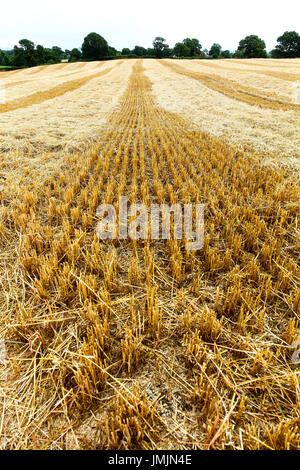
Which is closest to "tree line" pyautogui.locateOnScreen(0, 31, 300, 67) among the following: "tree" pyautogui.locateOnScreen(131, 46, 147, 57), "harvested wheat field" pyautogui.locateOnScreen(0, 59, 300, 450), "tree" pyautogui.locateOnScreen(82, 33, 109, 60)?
"tree" pyautogui.locateOnScreen(82, 33, 109, 60)

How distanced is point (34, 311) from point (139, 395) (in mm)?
1318

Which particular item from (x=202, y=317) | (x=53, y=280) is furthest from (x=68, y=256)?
(x=202, y=317)

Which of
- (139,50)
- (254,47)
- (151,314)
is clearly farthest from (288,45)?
(151,314)

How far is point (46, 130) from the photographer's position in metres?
8.08

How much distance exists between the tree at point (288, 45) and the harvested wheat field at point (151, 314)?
97306 mm

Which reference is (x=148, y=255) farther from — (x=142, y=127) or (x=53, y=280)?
(x=142, y=127)

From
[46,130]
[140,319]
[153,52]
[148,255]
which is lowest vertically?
[140,319]

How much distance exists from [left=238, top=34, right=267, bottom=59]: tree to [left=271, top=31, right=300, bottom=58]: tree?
20.5 feet

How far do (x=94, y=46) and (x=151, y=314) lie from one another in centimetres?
9900

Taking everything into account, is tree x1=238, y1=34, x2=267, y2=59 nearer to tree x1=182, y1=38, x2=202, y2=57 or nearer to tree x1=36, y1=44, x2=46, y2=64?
tree x1=182, y1=38, x2=202, y2=57

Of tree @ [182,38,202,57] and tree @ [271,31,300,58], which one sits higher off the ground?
tree @ [182,38,202,57]

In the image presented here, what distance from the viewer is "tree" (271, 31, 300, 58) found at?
241 ft

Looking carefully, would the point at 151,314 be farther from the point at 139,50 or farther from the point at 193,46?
the point at 139,50

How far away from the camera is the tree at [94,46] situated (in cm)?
7656
